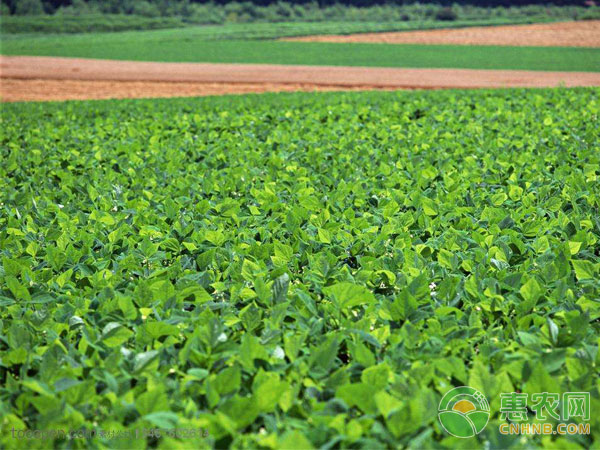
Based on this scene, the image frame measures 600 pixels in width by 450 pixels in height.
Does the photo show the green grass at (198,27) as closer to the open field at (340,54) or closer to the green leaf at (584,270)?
the open field at (340,54)

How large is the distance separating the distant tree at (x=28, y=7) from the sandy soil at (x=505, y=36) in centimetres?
4273

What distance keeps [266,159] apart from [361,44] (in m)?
46.9

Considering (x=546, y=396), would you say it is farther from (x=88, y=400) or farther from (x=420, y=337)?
(x=88, y=400)

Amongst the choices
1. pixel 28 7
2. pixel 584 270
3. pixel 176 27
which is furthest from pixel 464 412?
pixel 28 7

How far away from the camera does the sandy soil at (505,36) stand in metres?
52.8

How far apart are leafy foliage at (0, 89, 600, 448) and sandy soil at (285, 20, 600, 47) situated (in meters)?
53.1

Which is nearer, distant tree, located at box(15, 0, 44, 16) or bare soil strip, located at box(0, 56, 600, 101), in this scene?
bare soil strip, located at box(0, 56, 600, 101)

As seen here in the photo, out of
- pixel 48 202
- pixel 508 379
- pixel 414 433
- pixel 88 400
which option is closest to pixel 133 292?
pixel 88 400

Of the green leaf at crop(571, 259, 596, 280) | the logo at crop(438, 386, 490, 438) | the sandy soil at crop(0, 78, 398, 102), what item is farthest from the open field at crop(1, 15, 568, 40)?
the logo at crop(438, 386, 490, 438)

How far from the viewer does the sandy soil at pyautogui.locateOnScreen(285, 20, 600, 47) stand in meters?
52.8

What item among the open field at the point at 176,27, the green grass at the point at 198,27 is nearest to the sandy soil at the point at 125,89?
the open field at the point at 176,27

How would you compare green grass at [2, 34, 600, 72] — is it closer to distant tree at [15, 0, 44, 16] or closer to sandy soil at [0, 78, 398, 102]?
sandy soil at [0, 78, 398, 102]

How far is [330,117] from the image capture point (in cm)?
1018

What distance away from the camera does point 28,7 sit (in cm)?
7969
